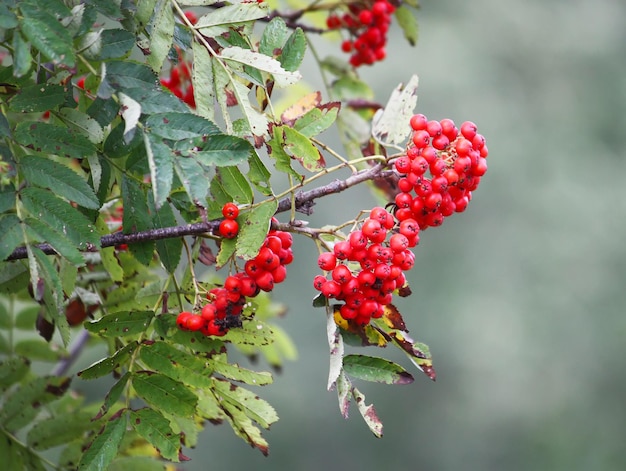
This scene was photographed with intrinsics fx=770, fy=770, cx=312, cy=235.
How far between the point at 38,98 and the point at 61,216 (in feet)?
0.54

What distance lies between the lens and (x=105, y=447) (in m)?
1.11

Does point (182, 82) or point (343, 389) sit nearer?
point (343, 389)

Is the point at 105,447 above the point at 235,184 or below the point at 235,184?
below

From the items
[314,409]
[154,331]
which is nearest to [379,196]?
[154,331]

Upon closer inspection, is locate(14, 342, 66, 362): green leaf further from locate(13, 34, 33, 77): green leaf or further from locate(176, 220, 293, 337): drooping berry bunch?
locate(13, 34, 33, 77): green leaf

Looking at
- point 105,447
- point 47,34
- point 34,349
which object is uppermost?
point 47,34

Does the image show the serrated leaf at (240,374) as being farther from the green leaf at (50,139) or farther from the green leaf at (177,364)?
the green leaf at (50,139)

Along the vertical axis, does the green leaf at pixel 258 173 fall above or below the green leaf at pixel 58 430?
above

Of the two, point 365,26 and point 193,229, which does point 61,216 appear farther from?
point 365,26

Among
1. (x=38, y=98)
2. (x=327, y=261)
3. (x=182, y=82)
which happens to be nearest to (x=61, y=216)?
(x=38, y=98)

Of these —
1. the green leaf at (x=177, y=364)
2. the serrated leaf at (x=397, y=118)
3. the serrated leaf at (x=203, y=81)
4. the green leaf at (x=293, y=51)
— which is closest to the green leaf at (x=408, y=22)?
the serrated leaf at (x=397, y=118)

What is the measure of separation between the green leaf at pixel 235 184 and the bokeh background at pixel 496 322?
4.13 meters

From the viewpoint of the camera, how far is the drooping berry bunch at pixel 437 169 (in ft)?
3.75

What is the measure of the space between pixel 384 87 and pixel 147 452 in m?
4.70
